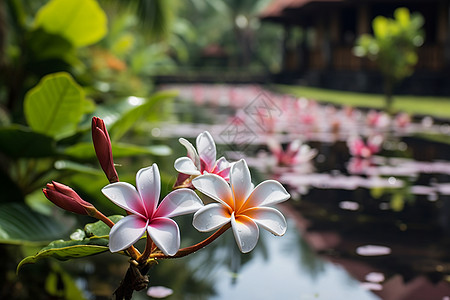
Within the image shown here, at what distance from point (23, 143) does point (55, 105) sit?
214mm

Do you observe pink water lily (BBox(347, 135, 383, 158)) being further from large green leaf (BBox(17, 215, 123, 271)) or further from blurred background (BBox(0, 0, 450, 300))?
large green leaf (BBox(17, 215, 123, 271))

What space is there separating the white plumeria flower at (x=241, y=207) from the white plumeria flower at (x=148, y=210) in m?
0.03

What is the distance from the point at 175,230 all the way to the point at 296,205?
3157 mm

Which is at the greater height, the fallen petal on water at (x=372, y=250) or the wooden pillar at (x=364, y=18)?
the wooden pillar at (x=364, y=18)

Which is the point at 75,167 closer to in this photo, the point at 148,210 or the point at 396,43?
the point at 148,210

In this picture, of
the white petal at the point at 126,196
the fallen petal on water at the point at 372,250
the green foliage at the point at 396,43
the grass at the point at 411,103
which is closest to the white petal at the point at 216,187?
the white petal at the point at 126,196

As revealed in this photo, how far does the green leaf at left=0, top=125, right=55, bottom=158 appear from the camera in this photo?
261cm

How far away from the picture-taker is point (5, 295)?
2.33m

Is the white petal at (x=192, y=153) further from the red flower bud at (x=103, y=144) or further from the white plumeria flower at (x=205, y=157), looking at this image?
the red flower bud at (x=103, y=144)

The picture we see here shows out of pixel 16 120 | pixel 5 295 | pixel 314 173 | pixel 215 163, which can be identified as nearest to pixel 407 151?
pixel 314 173

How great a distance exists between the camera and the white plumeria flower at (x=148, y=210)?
106cm

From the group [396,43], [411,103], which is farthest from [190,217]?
[411,103]

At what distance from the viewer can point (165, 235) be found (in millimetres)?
1074

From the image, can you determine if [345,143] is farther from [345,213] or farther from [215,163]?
[215,163]
